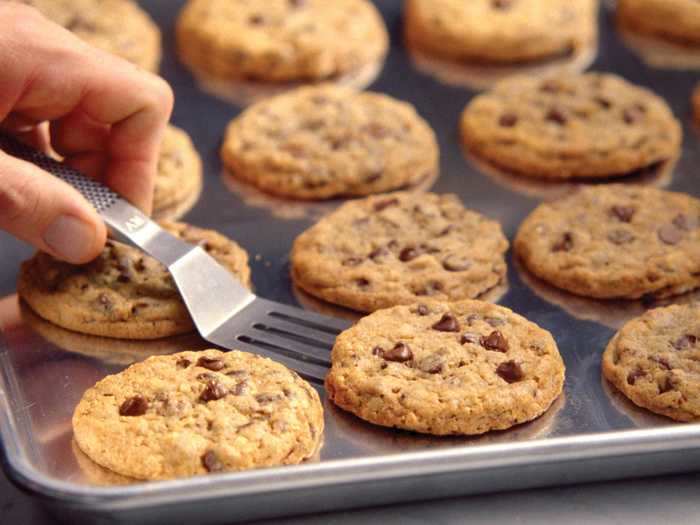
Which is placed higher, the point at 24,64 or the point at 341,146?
the point at 24,64

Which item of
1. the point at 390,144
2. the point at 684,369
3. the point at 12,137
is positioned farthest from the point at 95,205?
the point at 684,369

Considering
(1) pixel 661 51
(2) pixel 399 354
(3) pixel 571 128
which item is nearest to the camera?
(2) pixel 399 354

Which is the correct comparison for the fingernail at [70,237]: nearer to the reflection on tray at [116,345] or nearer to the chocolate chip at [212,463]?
the reflection on tray at [116,345]

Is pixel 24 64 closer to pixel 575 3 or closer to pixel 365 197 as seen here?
pixel 365 197

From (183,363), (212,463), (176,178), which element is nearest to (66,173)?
(176,178)

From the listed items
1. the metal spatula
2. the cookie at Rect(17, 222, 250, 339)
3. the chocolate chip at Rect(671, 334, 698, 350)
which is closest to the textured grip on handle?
the metal spatula

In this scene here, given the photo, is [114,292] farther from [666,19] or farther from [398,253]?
[666,19]
